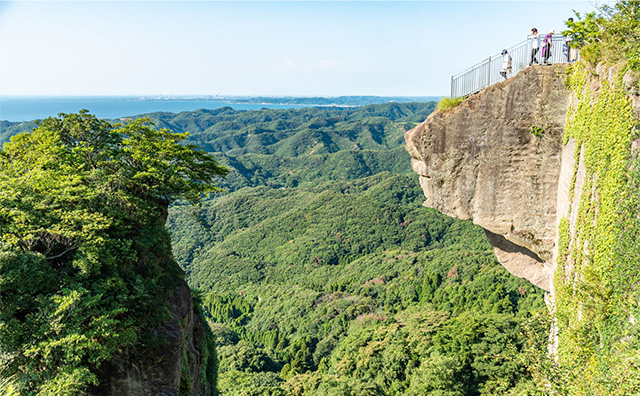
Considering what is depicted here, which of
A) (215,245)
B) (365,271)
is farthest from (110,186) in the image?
(215,245)

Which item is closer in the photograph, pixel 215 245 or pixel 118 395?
pixel 118 395

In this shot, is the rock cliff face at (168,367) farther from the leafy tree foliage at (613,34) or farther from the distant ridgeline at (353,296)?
the leafy tree foliage at (613,34)

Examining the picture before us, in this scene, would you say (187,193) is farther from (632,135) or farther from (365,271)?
(365,271)

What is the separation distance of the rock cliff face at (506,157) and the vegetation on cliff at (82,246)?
36.1 ft

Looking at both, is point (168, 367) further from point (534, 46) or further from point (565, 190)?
point (534, 46)

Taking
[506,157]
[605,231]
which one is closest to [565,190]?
[506,157]

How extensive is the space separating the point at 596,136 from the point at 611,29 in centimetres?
277

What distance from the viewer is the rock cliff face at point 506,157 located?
13992 mm

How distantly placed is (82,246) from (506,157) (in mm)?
15267

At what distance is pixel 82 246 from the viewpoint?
13.1 metres

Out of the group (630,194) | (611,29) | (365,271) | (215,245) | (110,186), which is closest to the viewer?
(630,194)

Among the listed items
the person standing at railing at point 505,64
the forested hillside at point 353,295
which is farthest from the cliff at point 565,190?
the forested hillside at point 353,295

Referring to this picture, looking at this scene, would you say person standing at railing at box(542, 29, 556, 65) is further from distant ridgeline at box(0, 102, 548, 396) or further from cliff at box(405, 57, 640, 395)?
distant ridgeline at box(0, 102, 548, 396)

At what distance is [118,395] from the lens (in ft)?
42.9
